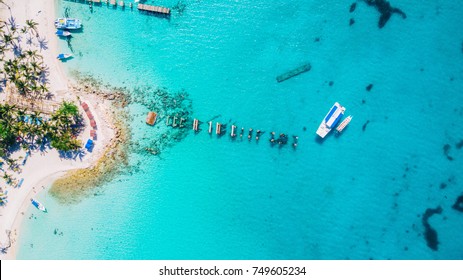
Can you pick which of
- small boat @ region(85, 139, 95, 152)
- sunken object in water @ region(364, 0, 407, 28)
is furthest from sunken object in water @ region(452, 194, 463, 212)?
small boat @ region(85, 139, 95, 152)

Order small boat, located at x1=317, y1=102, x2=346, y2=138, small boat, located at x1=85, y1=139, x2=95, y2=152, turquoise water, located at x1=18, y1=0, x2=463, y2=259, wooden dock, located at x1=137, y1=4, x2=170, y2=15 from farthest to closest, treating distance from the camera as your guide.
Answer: small boat, located at x1=85, y1=139, x2=95, y2=152
wooden dock, located at x1=137, y1=4, x2=170, y2=15
turquoise water, located at x1=18, y1=0, x2=463, y2=259
small boat, located at x1=317, y1=102, x2=346, y2=138

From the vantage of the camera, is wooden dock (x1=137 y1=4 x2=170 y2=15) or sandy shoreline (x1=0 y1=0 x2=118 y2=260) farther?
sandy shoreline (x1=0 y1=0 x2=118 y2=260)

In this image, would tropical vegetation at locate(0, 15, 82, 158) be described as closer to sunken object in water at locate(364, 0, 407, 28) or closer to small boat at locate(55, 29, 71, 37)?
small boat at locate(55, 29, 71, 37)

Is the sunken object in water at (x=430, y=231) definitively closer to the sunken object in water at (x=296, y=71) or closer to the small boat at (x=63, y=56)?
→ the sunken object in water at (x=296, y=71)

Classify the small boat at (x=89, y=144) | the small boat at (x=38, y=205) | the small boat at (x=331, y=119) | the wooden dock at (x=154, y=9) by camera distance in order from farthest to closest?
the small boat at (x=38, y=205)
the small boat at (x=89, y=144)
the wooden dock at (x=154, y=9)
the small boat at (x=331, y=119)

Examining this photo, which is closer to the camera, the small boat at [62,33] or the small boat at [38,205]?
the small boat at [62,33]

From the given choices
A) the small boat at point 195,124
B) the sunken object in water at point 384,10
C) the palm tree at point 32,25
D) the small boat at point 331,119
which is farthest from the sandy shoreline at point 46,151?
the sunken object in water at point 384,10
